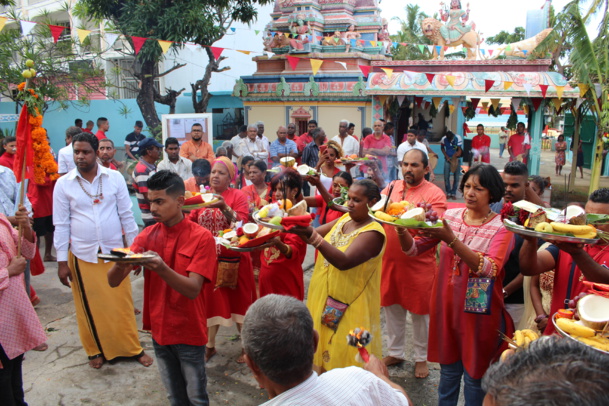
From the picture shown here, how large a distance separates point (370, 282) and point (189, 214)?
2.14m

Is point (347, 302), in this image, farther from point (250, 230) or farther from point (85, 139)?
point (85, 139)

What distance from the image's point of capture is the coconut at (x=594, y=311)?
82.5 inches

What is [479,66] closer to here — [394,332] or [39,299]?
[394,332]

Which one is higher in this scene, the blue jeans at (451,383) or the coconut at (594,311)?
the coconut at (594,311)

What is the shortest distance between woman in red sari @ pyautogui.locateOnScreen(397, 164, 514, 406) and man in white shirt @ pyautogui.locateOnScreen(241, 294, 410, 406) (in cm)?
133

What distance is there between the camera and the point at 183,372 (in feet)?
10.3

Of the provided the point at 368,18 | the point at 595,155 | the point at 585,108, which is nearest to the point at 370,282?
the point at 595,155

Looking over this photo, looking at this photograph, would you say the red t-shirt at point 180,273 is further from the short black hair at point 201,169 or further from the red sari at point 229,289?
the short black hair at point 201,169

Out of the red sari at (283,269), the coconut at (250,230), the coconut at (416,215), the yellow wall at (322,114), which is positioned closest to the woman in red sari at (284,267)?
the red sari at (283,269)

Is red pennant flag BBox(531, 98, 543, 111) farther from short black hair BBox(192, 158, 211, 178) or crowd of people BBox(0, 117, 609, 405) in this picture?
short black hair BBox(192, 158, 211, 178)

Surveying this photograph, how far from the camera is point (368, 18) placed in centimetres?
1598

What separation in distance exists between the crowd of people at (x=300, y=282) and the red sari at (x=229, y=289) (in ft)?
0.04

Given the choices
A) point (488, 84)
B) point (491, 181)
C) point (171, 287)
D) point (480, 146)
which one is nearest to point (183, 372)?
point (171, 287)

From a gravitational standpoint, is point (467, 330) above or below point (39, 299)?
above
